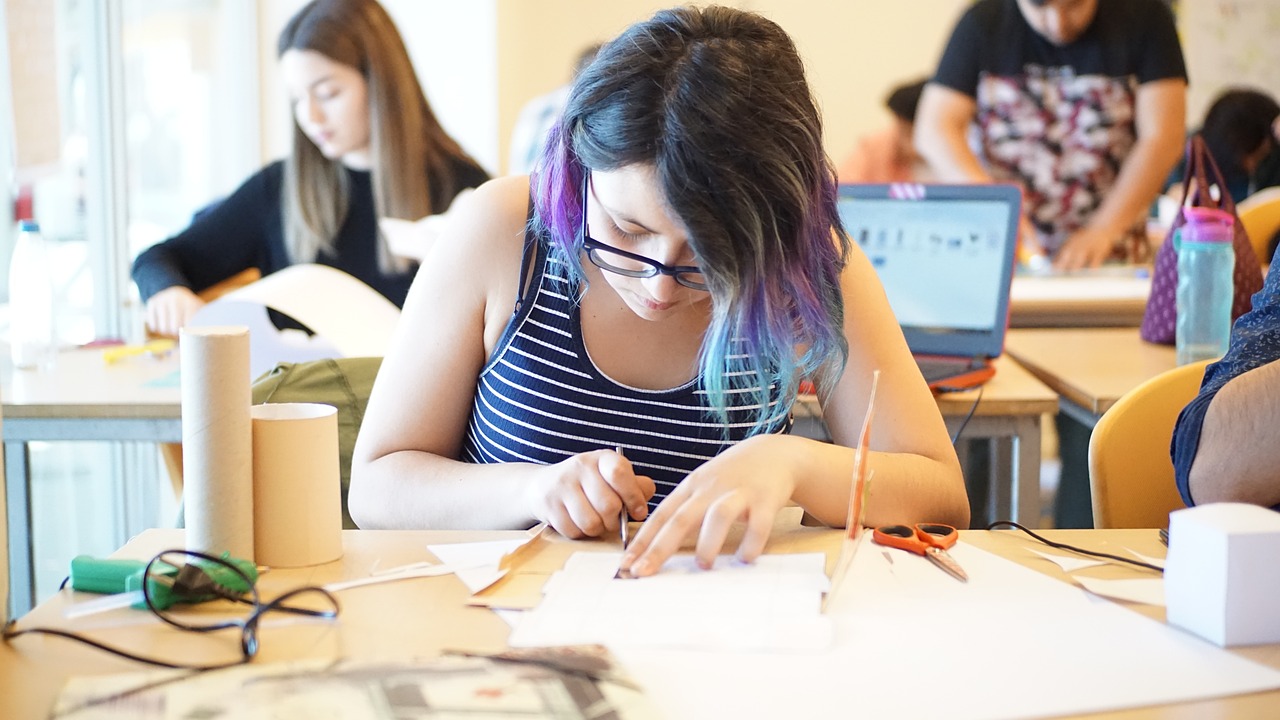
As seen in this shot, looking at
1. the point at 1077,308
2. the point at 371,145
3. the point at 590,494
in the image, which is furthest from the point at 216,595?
the point at 1077,308

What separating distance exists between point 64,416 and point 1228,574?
166 cm

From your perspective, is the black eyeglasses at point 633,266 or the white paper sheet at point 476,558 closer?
the white paper sheet at point 476,558

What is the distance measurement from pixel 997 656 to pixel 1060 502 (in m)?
2.70

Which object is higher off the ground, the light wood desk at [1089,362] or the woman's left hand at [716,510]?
the woman's left hand at [716,510]

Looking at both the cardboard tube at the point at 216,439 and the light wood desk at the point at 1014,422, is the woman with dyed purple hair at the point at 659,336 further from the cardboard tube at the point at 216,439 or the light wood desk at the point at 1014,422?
the light wood desk at the point at 1014,422

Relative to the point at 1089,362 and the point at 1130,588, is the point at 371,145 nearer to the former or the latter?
the point at 1089,362

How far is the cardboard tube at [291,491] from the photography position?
37.7 inches

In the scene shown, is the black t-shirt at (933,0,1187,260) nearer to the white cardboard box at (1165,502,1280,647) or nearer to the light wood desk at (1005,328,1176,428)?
the light wood desk at (1005,328,1176,428)

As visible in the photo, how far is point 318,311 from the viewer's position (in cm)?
190

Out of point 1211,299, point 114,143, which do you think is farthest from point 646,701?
point 114,143

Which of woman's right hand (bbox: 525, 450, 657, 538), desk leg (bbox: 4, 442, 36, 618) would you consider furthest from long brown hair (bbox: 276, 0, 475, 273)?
woman's right hand (bbox: 525, 450, 657, 538)

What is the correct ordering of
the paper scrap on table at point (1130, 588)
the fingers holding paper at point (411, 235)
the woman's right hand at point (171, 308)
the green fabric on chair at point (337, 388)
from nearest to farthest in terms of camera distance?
1. the paper scrap on table at point (1130, 588)
2. the green fabric on chair at point (337, 388)
3. the woman's right hand at point (171, 308)
4. the fingers holding paper at point (411, 235)

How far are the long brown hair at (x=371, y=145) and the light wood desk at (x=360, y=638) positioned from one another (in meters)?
1.85

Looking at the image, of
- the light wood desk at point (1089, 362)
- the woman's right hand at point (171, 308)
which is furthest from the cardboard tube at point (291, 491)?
the woman's right hand at point (171, 308)
